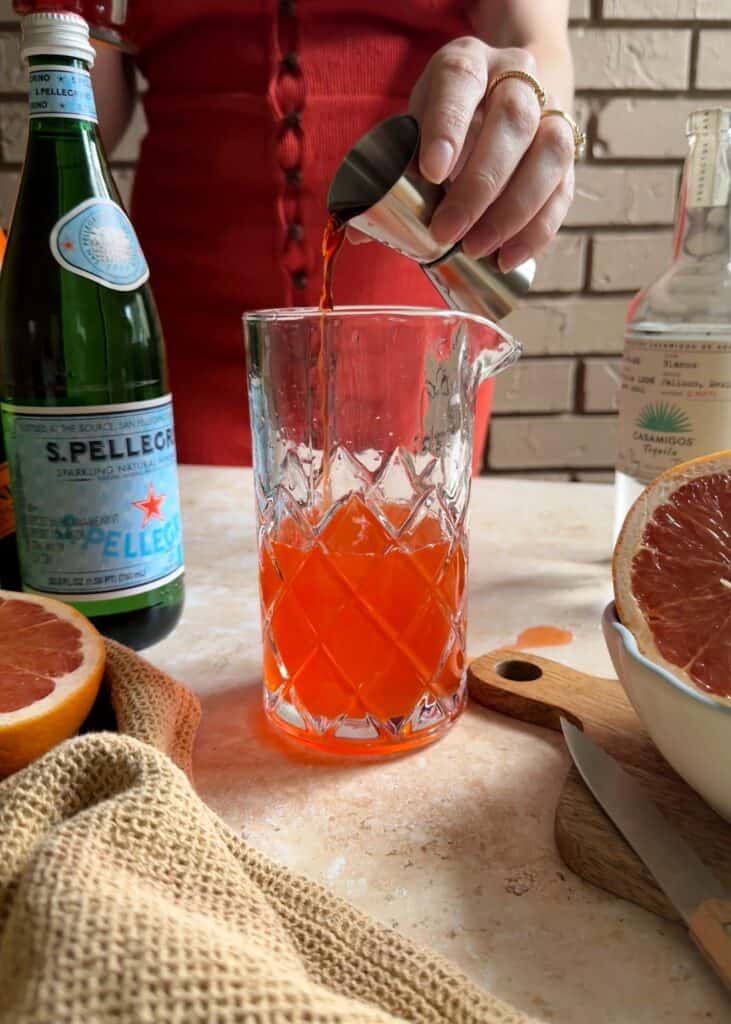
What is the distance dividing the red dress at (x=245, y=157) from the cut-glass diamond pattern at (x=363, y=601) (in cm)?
53

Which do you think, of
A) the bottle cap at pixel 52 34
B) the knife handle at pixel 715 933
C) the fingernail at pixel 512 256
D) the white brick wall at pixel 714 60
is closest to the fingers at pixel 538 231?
the fingernail at pixel 512 256

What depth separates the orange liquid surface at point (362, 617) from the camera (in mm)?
422

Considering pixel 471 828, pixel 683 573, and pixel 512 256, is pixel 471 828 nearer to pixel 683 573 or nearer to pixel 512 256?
pixel 683 573

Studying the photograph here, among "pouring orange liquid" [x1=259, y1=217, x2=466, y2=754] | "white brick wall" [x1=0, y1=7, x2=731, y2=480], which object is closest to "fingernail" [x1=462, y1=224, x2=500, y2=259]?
"pouring orange liquid" [x1=259, y1=217, x2=466, y2=754]

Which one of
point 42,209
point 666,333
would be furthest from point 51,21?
point 666,333

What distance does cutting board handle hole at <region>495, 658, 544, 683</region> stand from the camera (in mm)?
477

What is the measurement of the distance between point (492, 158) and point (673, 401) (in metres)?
0.20

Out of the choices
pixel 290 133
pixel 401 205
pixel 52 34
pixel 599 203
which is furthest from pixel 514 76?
pixel 599 203

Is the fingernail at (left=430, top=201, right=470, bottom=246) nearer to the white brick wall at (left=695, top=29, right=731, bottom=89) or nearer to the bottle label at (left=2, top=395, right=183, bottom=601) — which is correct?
the bottle label at (left=2, top=395, right=183, bottom=601)

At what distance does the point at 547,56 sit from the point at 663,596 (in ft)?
2.03

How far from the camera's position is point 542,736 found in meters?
0.44

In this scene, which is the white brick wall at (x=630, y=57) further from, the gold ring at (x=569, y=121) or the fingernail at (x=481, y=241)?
the fingernail at (x=481, y=241)

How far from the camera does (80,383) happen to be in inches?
20.7

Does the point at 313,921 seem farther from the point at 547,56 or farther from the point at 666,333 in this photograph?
the point at 547,56
